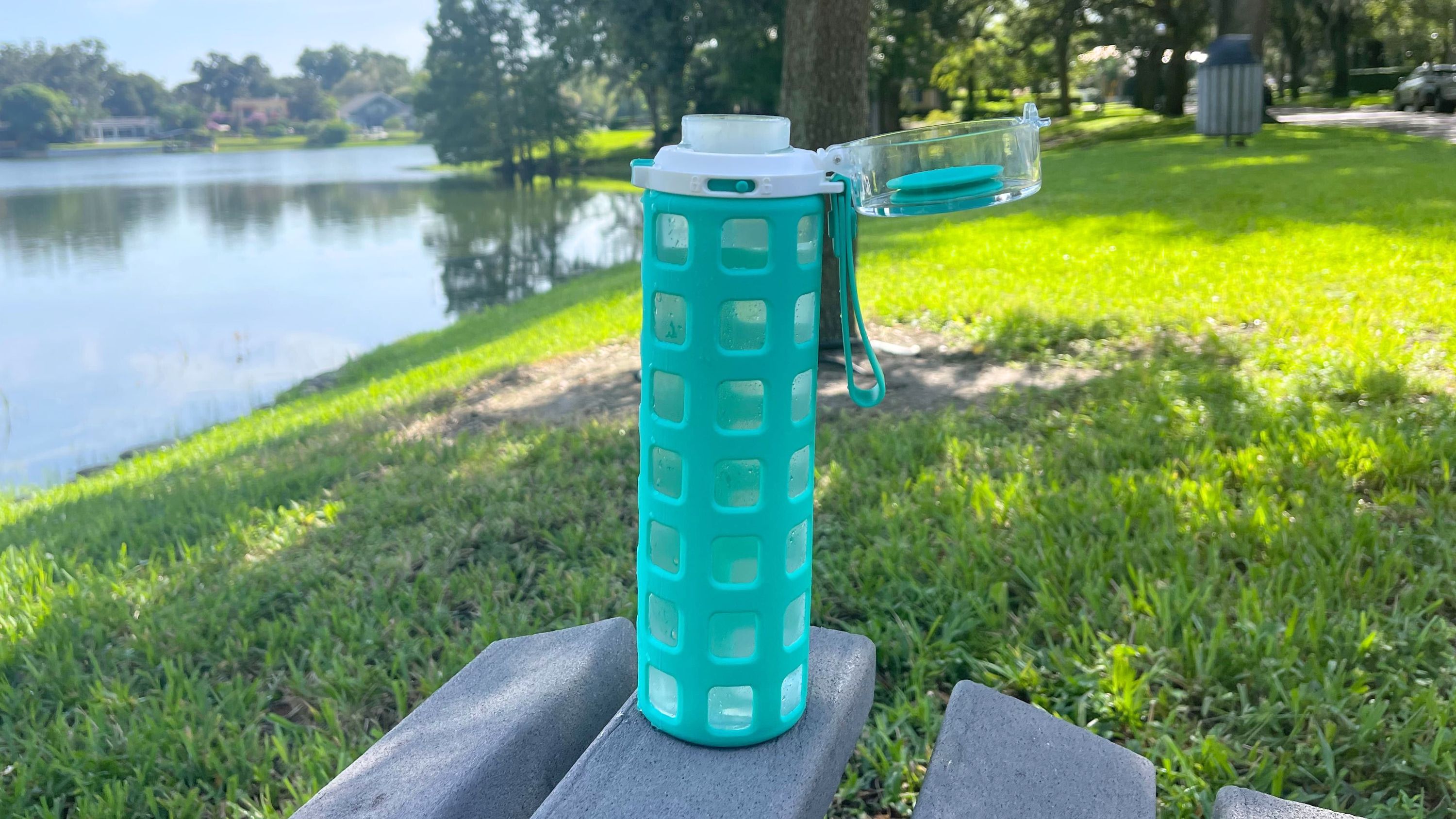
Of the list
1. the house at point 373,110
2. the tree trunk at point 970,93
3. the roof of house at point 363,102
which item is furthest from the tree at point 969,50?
the roof of house at point 363,102

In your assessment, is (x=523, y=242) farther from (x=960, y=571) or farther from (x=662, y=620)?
(x=662, y=620)

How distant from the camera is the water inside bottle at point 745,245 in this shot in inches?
51.9

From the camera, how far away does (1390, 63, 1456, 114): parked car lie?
25.6 meters

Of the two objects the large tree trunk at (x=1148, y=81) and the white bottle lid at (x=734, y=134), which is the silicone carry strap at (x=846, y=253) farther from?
the large tree trunk at (x=1148, y=81)

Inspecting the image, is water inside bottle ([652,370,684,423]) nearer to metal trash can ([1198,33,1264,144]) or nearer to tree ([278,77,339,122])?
metal trash can ([1198,33,1264,144])

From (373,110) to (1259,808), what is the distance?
132 meters

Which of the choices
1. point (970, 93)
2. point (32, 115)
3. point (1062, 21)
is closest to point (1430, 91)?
point (1062, 21)

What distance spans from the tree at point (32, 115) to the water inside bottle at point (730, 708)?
8316 centimetres

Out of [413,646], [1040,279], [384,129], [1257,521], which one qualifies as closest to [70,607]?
[413,646]

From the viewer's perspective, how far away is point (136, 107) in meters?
87.4

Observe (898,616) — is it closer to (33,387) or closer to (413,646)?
(413,646)

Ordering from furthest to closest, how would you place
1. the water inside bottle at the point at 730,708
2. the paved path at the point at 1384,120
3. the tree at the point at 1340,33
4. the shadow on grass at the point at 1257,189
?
1. the tree at the point at 1340,33
2. the paved path at the point at 1384,120
3. the shadow on grass at the point at 1257,189
4. the water inside bottle at the point at 730,708

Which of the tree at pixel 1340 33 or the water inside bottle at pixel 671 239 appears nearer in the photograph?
the water inside bottle at pixel 671 239

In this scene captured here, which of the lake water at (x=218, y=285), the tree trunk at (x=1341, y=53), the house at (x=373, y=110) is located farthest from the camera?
the house at (x=373, y=110)
